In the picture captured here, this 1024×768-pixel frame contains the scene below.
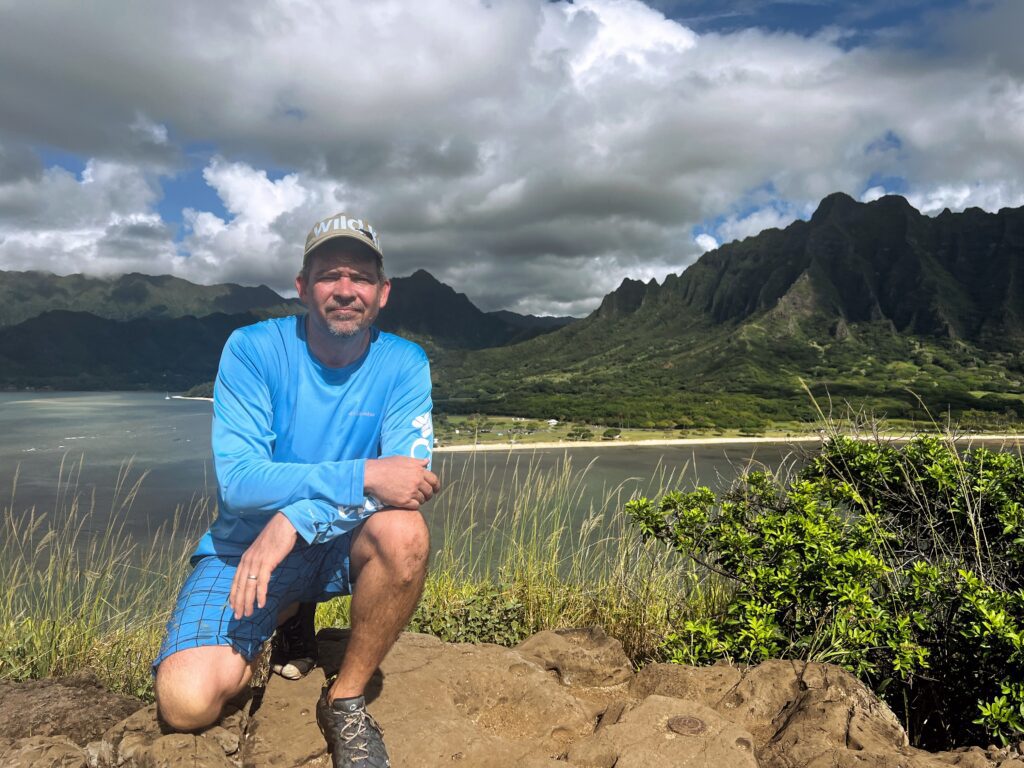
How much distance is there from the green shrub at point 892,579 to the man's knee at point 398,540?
52.5 inches

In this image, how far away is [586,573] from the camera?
4605mm

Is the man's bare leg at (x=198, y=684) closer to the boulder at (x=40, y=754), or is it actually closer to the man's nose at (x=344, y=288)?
the boulder at (x=40, y=754)

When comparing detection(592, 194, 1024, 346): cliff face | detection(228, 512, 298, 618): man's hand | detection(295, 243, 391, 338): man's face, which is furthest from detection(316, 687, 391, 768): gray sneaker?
detection(592, 194, 1024, 346): cliff face

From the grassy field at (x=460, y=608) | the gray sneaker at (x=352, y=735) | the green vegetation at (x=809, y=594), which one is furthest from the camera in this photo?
the grassy field at (x=460, y=608)

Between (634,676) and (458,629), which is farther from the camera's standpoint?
(458,629)

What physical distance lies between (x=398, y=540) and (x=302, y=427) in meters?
0.70

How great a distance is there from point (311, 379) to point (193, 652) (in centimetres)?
111

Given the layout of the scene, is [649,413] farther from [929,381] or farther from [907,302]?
[907,302]

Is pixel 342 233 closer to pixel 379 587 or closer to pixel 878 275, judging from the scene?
pixel 379 587

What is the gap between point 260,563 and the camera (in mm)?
2293

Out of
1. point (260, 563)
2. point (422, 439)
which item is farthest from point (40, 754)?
point (422, 439)

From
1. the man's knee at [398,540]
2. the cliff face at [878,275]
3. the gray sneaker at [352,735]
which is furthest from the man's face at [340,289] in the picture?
the cliff face at [878,275]

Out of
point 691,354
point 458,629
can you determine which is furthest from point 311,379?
point 691,354

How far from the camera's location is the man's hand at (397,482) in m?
2.41
